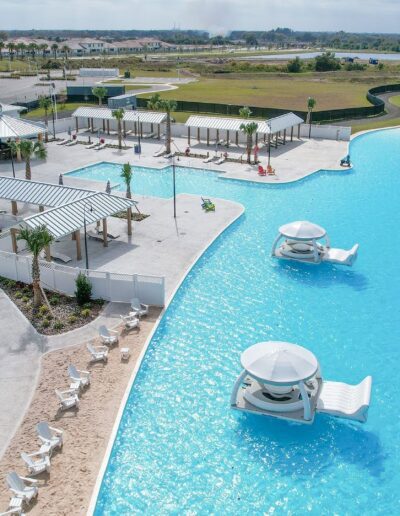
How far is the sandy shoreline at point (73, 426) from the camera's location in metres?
16.3

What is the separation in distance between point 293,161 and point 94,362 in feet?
120

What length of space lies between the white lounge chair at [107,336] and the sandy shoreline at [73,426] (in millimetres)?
320

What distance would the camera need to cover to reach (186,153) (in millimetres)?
56156

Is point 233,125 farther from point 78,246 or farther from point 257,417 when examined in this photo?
point 257,417

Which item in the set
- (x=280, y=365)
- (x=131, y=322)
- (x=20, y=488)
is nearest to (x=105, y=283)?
(x=131, y=322)

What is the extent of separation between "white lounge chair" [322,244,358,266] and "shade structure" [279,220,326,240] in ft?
3.94

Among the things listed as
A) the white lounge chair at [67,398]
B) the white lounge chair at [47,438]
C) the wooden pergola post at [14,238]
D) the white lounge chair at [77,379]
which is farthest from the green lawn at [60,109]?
the white lounge chair at [47,438]

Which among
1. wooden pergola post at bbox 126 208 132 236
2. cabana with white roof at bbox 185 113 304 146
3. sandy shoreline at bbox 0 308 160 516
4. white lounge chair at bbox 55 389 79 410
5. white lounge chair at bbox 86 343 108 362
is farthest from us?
cabana with white roof at bbox 185 113 304 146

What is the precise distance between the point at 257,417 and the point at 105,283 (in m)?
10.8

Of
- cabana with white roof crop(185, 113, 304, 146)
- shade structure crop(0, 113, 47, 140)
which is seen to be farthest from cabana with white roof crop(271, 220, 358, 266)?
shade structure crop(0, 113, 47, 140)

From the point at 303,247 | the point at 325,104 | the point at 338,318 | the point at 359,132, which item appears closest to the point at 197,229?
the point at 303,247

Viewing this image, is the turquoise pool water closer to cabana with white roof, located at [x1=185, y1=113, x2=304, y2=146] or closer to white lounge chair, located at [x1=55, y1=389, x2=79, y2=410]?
white lounge chair, located at [x1=55, y1=389, x2=79, y2=410]

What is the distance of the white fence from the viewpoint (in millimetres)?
26781

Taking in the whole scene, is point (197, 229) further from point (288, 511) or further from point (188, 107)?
point (188, 107)
